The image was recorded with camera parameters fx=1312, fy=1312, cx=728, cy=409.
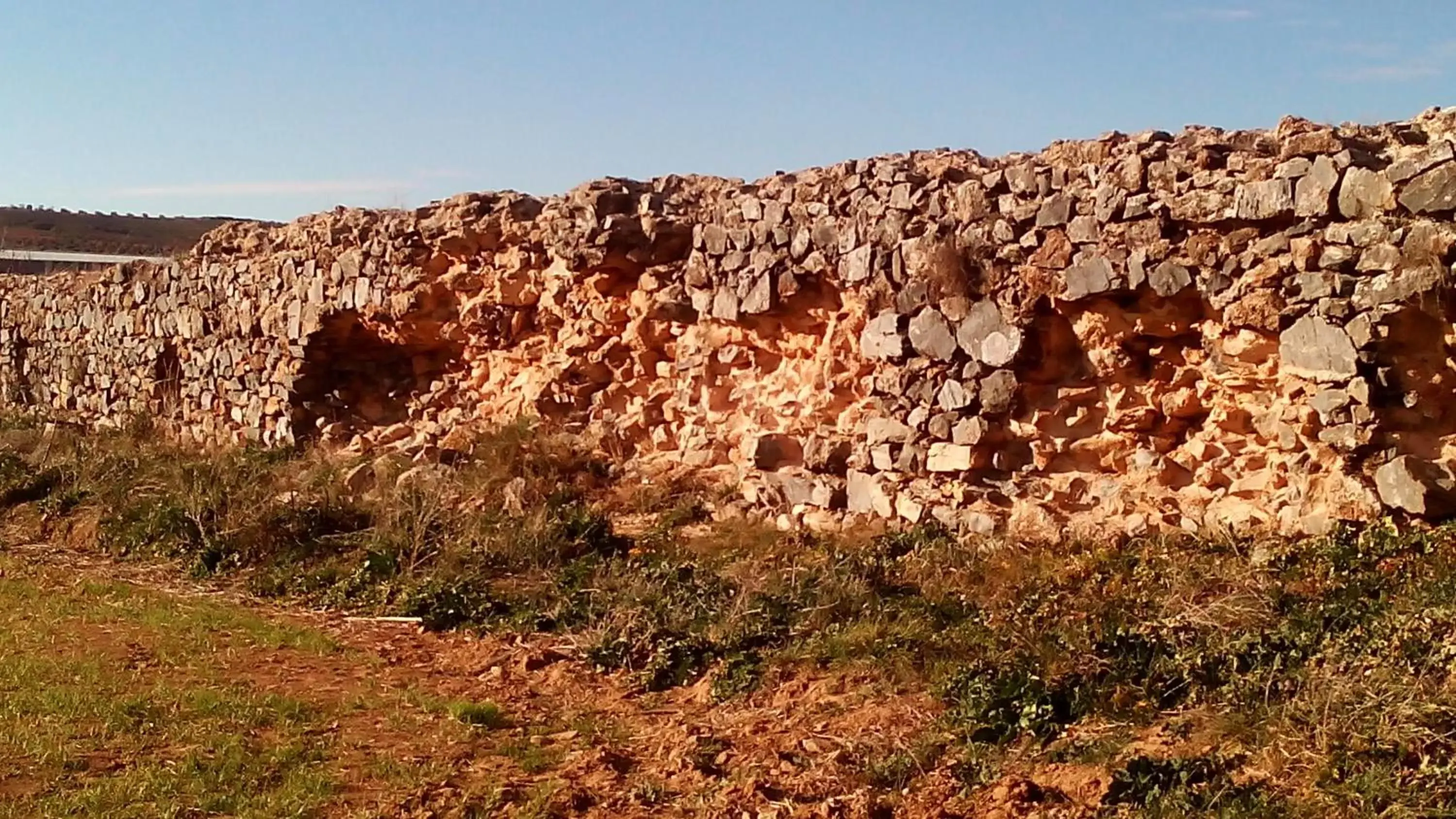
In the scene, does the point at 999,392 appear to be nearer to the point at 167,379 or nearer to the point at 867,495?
the point at 867,495

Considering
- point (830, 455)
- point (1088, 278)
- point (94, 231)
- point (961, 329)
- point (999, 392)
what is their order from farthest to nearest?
1. point (94, 231)
2. point (830, 455)
3. point (961, 329)
4. point (999, 392)
5. point (1088, 278)

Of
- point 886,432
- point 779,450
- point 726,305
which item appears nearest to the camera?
point 886,432

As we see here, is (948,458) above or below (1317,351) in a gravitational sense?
below

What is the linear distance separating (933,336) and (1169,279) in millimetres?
1403

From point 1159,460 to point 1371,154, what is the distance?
178 cm

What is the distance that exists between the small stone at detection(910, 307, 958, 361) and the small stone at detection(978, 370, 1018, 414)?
29cm

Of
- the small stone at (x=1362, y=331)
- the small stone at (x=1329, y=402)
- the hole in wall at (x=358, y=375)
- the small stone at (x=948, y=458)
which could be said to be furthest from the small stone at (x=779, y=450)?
the hole in wall at (x=358, y=375)

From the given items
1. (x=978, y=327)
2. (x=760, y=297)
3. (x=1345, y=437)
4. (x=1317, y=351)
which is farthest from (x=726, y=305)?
(x=1345, y=437)

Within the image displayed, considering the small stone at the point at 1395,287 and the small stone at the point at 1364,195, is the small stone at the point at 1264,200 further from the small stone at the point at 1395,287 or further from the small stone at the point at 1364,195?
the small stone at the point at 1395,287

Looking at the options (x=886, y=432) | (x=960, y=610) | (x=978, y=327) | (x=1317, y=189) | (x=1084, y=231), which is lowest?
(x=960, y=610)

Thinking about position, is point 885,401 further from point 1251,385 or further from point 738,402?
point 1251,385

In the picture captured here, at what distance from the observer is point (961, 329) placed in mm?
7371

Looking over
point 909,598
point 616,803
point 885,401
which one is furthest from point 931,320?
point 616,803

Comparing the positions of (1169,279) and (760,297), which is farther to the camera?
(760,297)
